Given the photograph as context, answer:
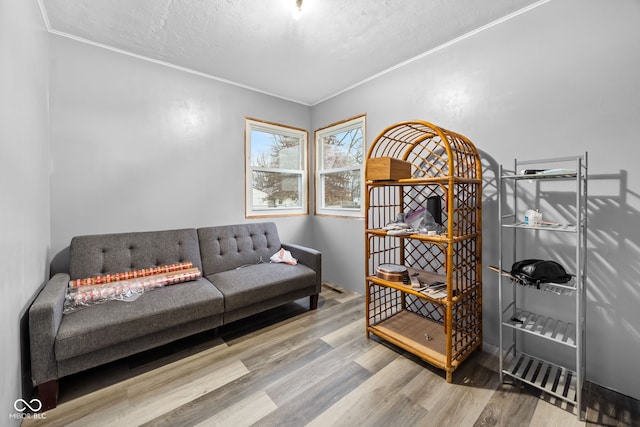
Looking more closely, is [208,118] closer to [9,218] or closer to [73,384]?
[9,218]

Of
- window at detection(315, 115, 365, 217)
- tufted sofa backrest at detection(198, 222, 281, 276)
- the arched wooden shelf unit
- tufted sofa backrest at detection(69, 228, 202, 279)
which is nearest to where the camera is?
the arched wooden shelf unit

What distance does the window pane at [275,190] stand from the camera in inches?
132

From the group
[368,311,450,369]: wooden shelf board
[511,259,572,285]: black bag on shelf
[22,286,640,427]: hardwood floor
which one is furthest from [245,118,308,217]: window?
[511,259,572,285]: black bag on shelf

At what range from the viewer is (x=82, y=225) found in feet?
7.42

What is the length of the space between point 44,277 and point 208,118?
1.94m

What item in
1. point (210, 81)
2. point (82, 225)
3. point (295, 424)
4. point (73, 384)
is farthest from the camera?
point (210, 81)

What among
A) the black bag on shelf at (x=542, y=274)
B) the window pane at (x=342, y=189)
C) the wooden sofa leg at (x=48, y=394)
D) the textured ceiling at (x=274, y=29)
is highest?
→ the textured ceiling at (x=274, y=29)

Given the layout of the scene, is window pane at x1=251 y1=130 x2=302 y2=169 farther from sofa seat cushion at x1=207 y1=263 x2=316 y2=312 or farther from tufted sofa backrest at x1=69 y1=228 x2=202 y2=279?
sofa seat cushion at x1=207 y1=263 x2=316 y2=312

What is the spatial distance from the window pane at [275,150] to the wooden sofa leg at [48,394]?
2.47 metres

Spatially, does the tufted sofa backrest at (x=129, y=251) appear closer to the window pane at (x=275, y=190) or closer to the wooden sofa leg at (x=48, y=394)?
the wooden sofa leg at (x=48, y=394)

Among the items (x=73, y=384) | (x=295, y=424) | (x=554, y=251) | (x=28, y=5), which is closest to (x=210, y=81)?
(x=28, y=5)

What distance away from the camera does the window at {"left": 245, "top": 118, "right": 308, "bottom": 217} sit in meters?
3.24

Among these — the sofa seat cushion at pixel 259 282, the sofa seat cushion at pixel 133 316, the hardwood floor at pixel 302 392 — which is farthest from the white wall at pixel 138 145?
the hardwood floor at pixel 302 392

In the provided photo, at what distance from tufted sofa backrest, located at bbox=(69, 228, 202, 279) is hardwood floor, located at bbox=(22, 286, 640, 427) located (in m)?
0.74
